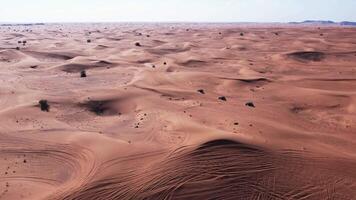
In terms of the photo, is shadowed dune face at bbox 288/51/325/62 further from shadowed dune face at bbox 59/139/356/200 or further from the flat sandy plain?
shadowed dune face at bbox 59/139/356/200

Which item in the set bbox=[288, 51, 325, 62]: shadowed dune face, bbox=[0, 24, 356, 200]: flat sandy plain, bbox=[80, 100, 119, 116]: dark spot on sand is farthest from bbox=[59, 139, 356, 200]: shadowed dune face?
bbox=[288, 51, 325, 62]: shadowed dune face

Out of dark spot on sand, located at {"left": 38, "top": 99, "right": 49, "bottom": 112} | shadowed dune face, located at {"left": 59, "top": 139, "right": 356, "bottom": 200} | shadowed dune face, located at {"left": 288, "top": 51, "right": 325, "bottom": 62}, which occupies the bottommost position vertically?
shadowed dune face, located at {"left": 59, "top": 139, "right": 356, "bottom": 200}

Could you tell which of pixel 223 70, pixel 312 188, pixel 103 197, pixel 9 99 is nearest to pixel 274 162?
pixel 312 188

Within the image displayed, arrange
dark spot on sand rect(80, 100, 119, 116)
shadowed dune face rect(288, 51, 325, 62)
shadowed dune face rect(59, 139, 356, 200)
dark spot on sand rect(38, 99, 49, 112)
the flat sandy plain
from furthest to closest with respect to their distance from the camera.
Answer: shadowed dune face rect(288, 51, 325, 62) → dark spot on sand rect(80, 100, 119, 116) → dark spot on sand rect(38, 99, 49, 112) → the flat sandy plain → shadowed dune face rect(59, 139, 356, 200)

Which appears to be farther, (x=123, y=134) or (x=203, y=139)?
(x=123, y=134)

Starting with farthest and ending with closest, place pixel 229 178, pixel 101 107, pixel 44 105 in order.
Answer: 1. pixel 101 107
2. pixel 44 105
3. pixel 229 178

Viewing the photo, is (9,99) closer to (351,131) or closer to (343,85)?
(351,131)

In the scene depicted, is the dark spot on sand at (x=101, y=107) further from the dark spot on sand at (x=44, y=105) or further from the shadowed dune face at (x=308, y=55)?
the shadowed dune face at (x=308, y=55)

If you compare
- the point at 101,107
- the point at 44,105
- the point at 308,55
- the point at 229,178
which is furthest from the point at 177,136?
the point at 308,55

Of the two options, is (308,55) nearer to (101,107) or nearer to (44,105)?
(101,107)
